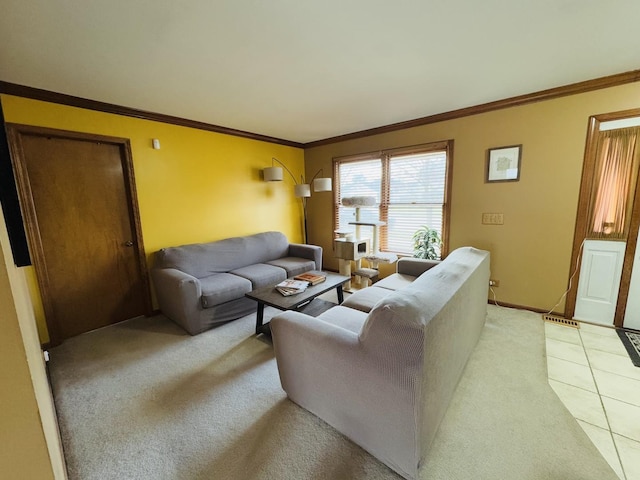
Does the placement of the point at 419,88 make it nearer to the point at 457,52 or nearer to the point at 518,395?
the point at 457,52

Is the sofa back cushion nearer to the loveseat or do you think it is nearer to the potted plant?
the loveseat

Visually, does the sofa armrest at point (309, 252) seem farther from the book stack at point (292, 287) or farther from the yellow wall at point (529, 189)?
the yellow wall at point (529, 189)

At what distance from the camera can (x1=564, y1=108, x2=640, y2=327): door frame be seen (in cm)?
242

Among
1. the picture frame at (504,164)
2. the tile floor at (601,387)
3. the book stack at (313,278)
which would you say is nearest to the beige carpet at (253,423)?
the tile floor at (601,387)

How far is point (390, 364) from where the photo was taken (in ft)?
3.92

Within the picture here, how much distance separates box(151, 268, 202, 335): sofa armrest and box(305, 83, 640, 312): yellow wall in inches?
125

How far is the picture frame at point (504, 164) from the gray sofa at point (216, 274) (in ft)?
8.18

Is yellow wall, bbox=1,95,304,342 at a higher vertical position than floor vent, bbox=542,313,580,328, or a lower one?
higher

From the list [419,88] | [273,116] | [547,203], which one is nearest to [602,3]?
[419,88]

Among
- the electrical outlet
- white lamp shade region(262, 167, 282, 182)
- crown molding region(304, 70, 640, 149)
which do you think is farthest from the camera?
white lamp shade region(262, 167, 282, 182)

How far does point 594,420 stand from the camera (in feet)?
5.25

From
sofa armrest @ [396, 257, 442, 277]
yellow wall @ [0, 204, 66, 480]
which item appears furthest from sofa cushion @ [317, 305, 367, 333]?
yellow wall @ [0, 204, 66, 480]

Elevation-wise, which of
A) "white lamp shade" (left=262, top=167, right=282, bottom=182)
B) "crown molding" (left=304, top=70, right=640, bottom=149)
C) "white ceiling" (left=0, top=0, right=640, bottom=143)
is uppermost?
"white ceiling" (left=0, top=0, right=640, bottom=143)

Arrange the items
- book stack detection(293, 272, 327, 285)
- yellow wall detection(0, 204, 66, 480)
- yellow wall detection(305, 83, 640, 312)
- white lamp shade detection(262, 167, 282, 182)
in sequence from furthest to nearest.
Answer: white lamp shade detection(262, 167, 282, 182)
book stack detection(293, 272, 327, 285)
yellow wall detection(305, 83, 640, 312)
yellow wall detection(0, 204, 66, 480)
